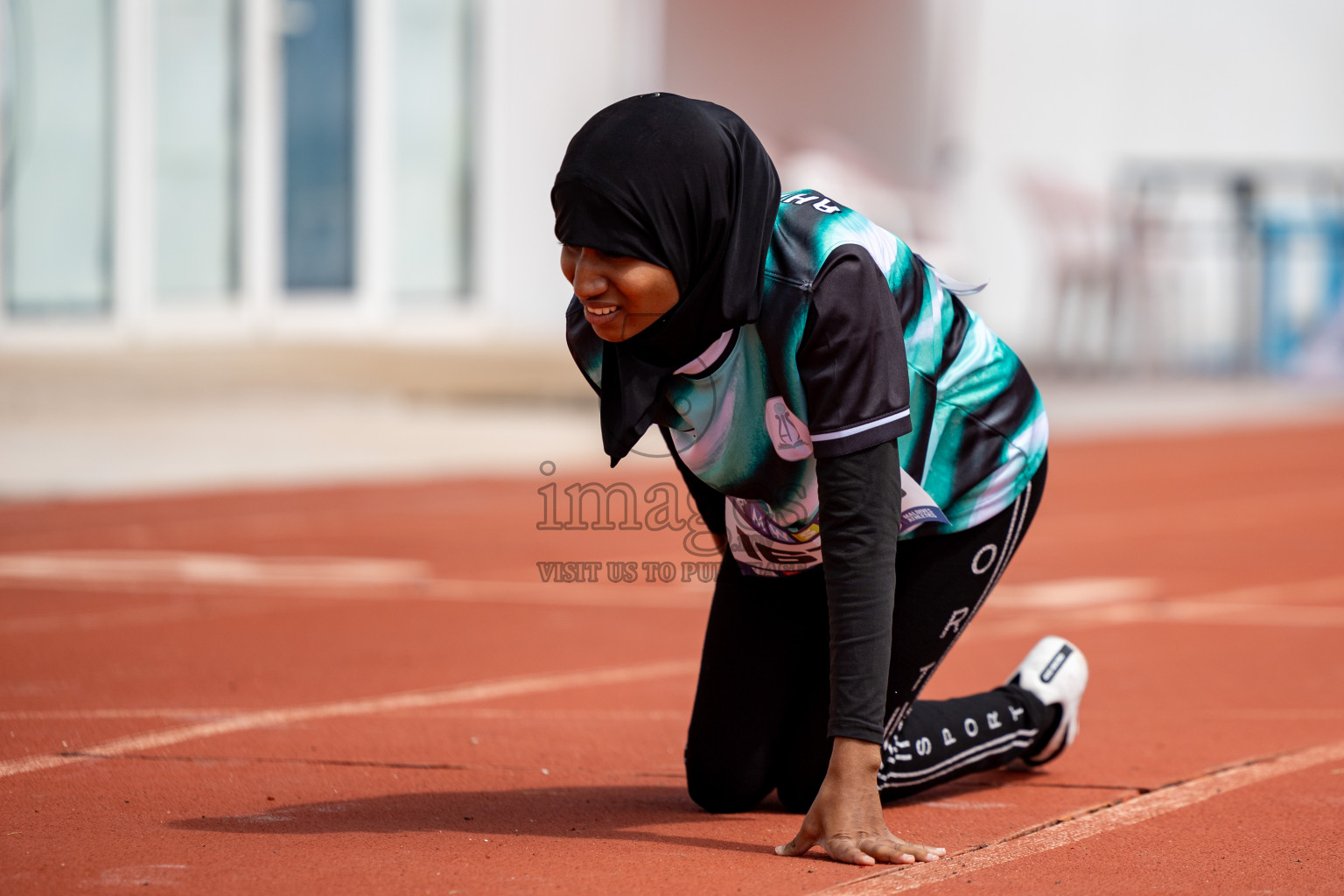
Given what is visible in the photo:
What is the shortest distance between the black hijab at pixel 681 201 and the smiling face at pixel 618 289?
2cm

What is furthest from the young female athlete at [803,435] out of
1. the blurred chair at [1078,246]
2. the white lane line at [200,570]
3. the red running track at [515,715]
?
the blurred chair at [1078,246]

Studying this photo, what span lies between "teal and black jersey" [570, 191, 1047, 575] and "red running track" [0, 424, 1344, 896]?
23.7 inches

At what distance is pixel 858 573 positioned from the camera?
264cm

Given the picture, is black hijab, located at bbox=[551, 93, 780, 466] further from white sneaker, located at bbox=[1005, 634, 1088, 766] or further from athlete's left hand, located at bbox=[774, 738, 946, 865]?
white sneaker, located at bbox=[1005, 634, 1088, 766]

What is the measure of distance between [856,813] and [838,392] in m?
0.66

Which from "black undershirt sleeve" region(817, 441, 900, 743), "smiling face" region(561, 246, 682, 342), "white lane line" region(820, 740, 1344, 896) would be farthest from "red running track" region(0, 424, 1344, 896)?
"smiling face" region(561, 246, 682, 342)

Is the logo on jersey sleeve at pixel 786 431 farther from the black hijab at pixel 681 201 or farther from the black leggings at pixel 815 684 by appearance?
the black leggings at pixel 815 684

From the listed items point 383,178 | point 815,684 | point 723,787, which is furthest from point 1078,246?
point 723,787

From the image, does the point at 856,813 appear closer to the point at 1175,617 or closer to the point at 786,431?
the point at 786,431

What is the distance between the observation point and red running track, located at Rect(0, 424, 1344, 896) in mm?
2764

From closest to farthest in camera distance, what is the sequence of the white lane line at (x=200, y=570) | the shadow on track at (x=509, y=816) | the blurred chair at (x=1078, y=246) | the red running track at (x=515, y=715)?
the red running track at (x=515, y=715) → the shadow on track at (x=509, y=816) → the white lane line at (x=200, y=570) → the blurred chair at (x=1078, y=246)

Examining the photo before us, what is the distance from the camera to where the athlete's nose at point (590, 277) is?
2.64m

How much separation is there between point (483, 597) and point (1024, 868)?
125 inches

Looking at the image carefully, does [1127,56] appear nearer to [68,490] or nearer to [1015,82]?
[1015,82]
